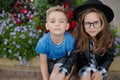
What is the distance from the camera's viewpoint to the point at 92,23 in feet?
11.8

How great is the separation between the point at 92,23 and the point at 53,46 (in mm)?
495

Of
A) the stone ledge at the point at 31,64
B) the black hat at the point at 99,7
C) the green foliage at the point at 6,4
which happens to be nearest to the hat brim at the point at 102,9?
the black hat at the point at 99,7

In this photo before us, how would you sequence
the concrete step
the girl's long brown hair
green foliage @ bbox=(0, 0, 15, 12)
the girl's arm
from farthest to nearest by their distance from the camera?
green foliage @ bbox=(0, 0, 15, 12) < the concrete step < the girl's arm < the girl's long brown hair

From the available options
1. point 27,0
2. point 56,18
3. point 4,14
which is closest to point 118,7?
point 27,0

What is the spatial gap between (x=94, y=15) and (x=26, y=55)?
121 cm

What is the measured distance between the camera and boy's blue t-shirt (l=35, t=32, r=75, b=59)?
146 inches

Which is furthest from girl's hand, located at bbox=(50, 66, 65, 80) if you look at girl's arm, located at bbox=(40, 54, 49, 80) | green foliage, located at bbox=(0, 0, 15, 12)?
green foliage, located at bbox=(0, 0, 15, 12)

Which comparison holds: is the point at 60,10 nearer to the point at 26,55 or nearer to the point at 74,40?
the point at 74,40

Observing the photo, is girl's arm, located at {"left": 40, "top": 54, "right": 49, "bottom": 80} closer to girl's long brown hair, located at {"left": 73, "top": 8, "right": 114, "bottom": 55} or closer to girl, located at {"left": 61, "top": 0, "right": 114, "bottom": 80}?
girl, located at {"left": 61, "top": 0, "right": 114, "bottom": 80}

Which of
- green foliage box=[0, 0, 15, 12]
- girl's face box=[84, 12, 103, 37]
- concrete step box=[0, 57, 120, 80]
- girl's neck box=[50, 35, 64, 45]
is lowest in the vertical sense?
concrete step box=[0, 57, 120, 80]

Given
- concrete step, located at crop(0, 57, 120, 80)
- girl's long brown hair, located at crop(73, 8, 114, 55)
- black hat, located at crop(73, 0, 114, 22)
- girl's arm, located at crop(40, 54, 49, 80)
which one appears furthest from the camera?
concrete step, located at crop(0, 57, 120, 80)

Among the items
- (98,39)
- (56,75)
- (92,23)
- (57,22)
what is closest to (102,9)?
(92,23)

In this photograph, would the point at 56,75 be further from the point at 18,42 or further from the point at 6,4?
the point at 6,4

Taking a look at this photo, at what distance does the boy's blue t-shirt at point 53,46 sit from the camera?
12.2ft
